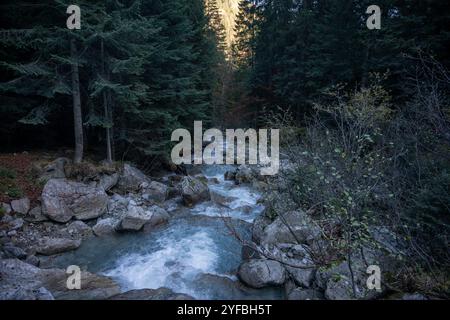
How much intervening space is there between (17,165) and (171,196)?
5.73 meters

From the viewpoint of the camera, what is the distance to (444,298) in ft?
13.9

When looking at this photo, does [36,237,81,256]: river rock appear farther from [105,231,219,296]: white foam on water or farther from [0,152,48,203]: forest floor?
[0,152,48,203]: forest floor

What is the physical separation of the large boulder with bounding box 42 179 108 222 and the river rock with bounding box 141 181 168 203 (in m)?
1.99

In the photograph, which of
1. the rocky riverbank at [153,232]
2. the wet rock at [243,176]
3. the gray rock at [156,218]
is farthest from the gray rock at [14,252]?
the wet rock at [243,176]

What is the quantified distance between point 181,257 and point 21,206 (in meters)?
5.25

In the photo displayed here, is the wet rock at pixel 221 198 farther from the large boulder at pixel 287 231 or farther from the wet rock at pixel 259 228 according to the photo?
the large boulder at pixel 287 231

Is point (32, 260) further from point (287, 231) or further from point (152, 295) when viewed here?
point (287, 231)

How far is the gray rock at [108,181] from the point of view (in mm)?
10492

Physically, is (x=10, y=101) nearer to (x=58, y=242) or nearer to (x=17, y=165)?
(x=17, y=165)

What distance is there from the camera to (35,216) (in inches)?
329

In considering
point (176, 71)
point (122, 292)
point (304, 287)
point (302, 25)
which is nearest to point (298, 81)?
point (302, 25)

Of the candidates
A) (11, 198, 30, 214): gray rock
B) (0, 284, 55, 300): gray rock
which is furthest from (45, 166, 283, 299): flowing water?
(11, 198, 30, 214): gray rock

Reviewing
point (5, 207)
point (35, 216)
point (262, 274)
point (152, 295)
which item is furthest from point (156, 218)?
point (262, 274)

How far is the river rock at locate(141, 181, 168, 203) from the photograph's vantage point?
11330mm
